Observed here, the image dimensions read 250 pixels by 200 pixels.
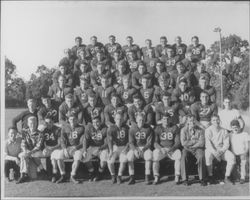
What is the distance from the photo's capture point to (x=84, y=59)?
10.3ft

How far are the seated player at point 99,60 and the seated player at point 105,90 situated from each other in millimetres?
126

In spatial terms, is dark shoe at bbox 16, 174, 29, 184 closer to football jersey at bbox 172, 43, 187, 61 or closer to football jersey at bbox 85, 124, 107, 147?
football jersey at bbox 85, 124, 107, 147

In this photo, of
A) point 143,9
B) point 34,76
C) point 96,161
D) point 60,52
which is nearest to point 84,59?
point 60,52

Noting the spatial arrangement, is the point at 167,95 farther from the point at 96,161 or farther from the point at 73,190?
the point at 73,190

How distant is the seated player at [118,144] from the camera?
3.01m

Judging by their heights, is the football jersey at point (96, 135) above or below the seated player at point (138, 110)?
below

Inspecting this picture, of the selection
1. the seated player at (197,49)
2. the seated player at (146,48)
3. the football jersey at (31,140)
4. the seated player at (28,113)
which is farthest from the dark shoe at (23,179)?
the seated player at (197,49)

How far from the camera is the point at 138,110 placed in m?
3.04

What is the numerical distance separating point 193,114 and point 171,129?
0.78 feet

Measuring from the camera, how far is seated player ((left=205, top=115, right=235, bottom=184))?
301 centimetres

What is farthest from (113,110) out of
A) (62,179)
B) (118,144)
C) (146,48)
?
(62,179)

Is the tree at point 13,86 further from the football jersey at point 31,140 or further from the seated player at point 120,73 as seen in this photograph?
the seated player at point 120,73

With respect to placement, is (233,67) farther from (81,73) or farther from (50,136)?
(50,136)

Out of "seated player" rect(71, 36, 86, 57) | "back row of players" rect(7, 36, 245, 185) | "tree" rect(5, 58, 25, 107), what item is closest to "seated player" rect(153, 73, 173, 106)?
"back row of players" rect(7, 36, 245, 185)
